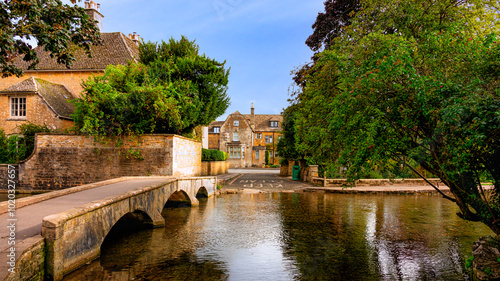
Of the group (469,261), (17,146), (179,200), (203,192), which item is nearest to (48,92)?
(17,146)

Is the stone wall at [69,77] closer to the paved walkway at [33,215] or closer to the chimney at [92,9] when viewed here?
the chimney at [92,9]

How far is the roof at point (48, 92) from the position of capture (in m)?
21.7

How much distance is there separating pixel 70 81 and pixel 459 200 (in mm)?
27625

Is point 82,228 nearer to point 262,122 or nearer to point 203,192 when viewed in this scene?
point 203,192

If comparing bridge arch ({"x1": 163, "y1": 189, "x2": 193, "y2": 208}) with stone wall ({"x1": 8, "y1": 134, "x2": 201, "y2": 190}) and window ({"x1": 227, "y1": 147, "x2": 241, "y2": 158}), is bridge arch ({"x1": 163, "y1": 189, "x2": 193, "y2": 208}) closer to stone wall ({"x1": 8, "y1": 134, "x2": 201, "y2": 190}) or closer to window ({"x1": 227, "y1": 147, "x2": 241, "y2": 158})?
stone wall ({"x1": 8, "y1": 134, "x2": 201, "y2": 190})

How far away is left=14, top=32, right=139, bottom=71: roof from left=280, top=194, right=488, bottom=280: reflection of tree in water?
750 inches

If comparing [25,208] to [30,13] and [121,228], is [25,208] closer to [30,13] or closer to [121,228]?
[121,228]

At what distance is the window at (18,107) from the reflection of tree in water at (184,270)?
21.2m

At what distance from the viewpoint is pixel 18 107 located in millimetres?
22016

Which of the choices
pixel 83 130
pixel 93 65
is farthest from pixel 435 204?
pixel 93 65

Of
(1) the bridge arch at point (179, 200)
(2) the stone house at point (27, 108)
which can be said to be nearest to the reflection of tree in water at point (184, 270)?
(1) the bridge arch at point (179, 200)

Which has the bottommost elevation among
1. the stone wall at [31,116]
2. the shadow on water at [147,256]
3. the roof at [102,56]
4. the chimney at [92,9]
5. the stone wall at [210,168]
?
the shadow on water at [147,256]

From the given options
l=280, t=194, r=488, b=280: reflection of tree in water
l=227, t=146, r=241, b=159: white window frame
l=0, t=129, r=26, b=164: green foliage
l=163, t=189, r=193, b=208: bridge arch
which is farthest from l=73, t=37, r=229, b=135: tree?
l=227, t=146, r=241, b=159: white window frame

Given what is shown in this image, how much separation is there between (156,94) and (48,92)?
485 inches
